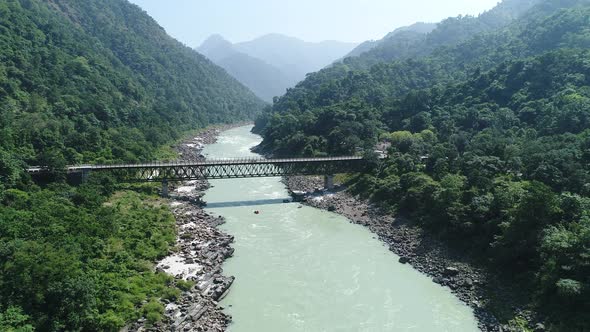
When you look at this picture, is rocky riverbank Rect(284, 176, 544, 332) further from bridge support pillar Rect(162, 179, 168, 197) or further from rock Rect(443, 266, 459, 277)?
bridge support pillar Rect(162, 179, 168, 197)

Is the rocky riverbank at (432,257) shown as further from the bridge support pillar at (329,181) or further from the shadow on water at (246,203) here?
the shadow on water at (246,203)

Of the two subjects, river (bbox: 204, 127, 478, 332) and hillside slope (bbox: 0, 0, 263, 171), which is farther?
hillside slope (bbox: 0, 0, 263, 171)

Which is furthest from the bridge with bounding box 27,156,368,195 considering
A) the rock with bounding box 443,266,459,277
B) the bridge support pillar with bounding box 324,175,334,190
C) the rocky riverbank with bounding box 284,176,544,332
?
the rock with bounding box 443,266,459,277

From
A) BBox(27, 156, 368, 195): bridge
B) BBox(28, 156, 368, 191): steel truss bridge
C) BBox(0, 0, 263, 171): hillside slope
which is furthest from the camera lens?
BBox(0, 0, 263, 171): hillside slope

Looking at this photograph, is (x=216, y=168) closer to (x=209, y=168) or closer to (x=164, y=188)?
(x=209, y=168)

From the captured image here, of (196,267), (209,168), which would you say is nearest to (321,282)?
(196,267)

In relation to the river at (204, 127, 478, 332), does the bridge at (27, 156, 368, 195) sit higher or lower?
higher
